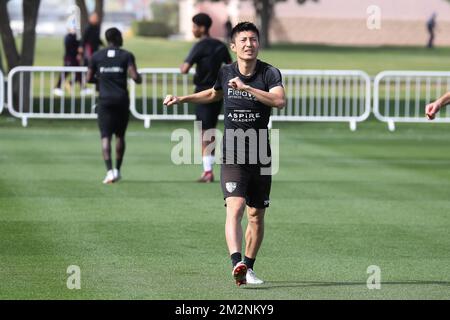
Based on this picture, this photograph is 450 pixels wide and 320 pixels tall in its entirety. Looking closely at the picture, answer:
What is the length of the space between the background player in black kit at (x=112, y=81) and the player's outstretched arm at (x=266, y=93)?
7181 millimetres

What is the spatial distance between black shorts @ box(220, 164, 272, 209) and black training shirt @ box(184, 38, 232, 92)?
726 centimetres

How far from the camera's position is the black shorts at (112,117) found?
56.5ft

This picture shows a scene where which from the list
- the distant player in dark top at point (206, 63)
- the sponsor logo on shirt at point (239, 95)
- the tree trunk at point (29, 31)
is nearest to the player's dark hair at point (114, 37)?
the distant player in dark top at point (206, 63)

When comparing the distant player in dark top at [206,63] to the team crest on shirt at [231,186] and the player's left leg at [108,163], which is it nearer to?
the player's left leg at [108,163]

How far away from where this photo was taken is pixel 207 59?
57.5 feet

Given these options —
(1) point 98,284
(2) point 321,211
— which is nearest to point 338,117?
(2) point 321,211

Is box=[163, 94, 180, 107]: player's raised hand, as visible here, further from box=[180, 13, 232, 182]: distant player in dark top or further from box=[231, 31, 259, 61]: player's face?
box=[180, 13, 232, 182]: distant player in dark top

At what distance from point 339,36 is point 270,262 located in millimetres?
76155

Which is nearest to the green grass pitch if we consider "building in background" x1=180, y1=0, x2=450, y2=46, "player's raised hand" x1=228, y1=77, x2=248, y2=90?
"player's raised hand" x1=228, y1=77, x2=248, y2=90

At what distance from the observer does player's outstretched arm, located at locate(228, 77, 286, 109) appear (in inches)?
386

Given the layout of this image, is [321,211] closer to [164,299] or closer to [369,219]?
[369,219]

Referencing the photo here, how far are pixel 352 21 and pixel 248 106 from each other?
76.6 m

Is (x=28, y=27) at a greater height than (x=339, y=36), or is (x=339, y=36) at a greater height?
(x=28, y=27)

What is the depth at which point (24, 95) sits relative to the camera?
27.2m
